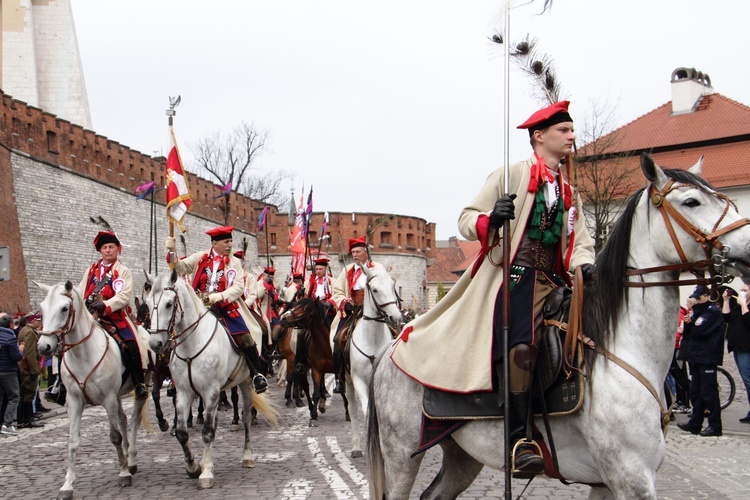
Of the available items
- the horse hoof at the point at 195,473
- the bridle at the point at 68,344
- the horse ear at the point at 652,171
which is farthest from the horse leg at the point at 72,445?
the horse ear at the point at 652,171

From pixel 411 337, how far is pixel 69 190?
38.7 m

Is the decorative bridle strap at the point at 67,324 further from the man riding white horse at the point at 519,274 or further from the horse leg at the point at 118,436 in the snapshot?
the man riding white horse at the point at 519,274

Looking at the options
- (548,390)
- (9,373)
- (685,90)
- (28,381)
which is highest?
(685,90)

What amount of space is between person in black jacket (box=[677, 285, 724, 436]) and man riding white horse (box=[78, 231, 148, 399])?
24.9ft

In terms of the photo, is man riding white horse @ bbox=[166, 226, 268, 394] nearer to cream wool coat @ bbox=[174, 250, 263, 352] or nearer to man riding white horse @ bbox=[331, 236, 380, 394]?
cream wool coat @ bbox=[174, 250, 263, 352]

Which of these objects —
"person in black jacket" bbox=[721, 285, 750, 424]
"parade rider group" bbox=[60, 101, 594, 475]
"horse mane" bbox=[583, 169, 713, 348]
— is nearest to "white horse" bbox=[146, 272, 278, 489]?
"parade rider group" bbox=[60, 101, 594, 475]

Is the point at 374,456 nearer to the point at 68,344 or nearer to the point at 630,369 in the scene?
the point at 630,369

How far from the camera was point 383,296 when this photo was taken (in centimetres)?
1063

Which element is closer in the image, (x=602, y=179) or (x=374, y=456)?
(x=374, y=456)

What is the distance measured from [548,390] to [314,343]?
31.9ft

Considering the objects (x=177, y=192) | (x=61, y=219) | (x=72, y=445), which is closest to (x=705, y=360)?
(x=177, y=192)

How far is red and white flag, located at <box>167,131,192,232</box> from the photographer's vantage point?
11375 mm

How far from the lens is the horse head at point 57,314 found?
28.8 ft

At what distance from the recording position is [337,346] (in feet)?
41.1
